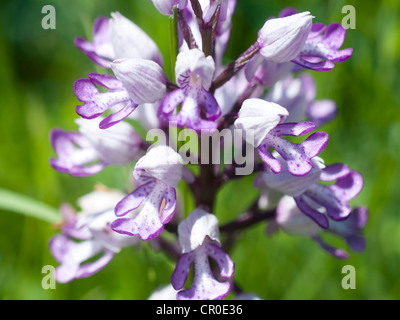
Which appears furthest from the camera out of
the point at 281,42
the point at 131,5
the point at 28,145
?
the point at 131,5

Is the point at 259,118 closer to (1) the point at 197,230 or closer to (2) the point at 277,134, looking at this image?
(2) the point at 277,134

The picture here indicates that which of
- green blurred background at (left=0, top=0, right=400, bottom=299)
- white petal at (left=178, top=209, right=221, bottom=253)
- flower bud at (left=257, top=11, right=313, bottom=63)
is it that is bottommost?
green blurred background at (left=0, top=0, right=400, bottom=299)

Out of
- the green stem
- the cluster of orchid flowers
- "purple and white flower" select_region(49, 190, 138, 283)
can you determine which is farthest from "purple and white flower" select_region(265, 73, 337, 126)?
"purple and white flower" select_region(49, 190, 138, 283)

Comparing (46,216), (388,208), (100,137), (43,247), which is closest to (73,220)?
(46,216)

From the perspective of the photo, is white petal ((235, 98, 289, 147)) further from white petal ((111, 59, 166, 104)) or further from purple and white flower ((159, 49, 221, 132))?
white petal ((111, 59, 166, 104))

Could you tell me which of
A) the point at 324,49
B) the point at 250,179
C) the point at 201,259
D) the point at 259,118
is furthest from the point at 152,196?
the point at 250,179

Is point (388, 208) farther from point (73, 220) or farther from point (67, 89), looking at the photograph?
point (67, 89)
